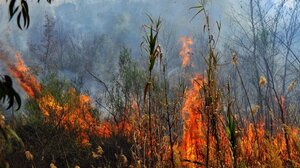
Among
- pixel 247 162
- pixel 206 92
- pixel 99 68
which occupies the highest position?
pixel 99 68

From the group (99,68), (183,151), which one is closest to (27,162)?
(183,151)

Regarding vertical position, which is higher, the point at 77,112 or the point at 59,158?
the point at 77,112

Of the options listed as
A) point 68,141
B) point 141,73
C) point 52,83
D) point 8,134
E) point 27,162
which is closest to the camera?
point 8,134

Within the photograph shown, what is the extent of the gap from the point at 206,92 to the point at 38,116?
12.7m

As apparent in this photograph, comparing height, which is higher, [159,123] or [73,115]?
[73,115]

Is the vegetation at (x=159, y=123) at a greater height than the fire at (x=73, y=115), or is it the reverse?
the fire at (x=73, y=115)

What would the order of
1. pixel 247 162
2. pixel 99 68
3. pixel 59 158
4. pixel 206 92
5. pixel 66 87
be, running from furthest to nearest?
pixel 99 68, pixel 66 87, pixel 59 158, pixel 247 162, pixel 206 92

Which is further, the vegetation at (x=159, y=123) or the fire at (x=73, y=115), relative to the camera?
the fire at (x=73, y=115)

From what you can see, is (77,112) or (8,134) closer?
(8,134)

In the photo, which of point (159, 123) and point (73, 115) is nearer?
point (159, 123)

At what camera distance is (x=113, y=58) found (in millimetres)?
47406

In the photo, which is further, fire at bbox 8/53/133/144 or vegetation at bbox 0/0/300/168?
fire at bbox 8/53/133/144

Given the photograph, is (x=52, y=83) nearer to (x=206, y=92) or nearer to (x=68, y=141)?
(x=68, y=141)

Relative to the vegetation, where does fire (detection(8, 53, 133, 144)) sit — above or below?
above
